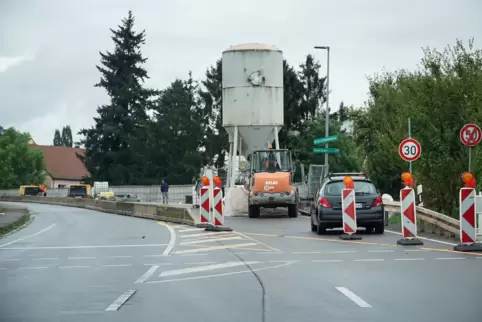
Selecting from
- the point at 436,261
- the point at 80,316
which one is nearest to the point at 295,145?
the point at 436,261

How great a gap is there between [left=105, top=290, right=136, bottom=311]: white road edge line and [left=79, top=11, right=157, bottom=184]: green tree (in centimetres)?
8005

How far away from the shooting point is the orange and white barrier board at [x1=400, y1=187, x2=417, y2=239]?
65.2 feet

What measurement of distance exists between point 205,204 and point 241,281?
15205 mm

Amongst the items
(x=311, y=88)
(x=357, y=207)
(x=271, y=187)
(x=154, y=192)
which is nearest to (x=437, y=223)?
(x=357, y=207)

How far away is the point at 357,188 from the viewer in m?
23.8

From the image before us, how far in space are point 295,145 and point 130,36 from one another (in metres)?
24.0

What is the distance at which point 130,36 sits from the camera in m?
95.5

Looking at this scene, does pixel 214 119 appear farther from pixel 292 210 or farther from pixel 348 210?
pixel 348 210

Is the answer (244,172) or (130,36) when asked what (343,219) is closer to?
(244,172)

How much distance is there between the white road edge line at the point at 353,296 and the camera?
10.0m

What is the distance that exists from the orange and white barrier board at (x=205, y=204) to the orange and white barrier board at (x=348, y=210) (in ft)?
22.1

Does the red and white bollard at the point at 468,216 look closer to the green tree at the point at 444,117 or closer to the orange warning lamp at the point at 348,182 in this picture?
the orange warning lamp at the point at 348,182

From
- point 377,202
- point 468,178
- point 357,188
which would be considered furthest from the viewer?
point 357,188

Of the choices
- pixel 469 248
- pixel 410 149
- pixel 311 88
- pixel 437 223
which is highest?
pixel 311 88
